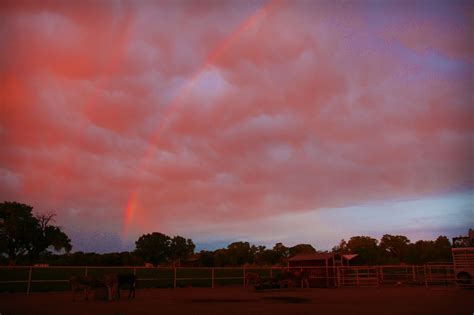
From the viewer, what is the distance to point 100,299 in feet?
60.9

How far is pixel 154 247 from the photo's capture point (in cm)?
9388

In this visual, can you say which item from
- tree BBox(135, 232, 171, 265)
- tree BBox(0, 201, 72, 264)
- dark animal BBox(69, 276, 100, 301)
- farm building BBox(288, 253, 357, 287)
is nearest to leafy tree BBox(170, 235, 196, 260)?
tree BBox(135, 232, 171, 265)

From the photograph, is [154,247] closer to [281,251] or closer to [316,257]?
[281,251]

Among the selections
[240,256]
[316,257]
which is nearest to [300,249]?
[240,256]

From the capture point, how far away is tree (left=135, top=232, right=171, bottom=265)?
306 feet

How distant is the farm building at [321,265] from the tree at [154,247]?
62.1 metres

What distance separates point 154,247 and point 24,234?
1543 inches

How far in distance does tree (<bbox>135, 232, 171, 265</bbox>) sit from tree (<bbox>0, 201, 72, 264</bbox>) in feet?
106

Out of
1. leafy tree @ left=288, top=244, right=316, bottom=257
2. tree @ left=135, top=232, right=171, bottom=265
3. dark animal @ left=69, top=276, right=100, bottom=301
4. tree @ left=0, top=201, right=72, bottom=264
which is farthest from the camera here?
leafy tree @ left=288, top=244, right=316, bottom=257

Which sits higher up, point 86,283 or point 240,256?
point 240,256

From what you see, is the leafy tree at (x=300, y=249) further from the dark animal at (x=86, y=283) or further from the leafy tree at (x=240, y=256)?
the dark animal at (x=86, y=283)

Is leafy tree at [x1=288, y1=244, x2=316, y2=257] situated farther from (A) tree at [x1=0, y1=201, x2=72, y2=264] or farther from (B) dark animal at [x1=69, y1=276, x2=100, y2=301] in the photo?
(B) dark animal at [x1=69, y1=276, x2=100, y2=301]

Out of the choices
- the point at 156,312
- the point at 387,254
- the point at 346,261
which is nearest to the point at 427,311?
the point at 156,312

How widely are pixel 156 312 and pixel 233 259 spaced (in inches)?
2823
